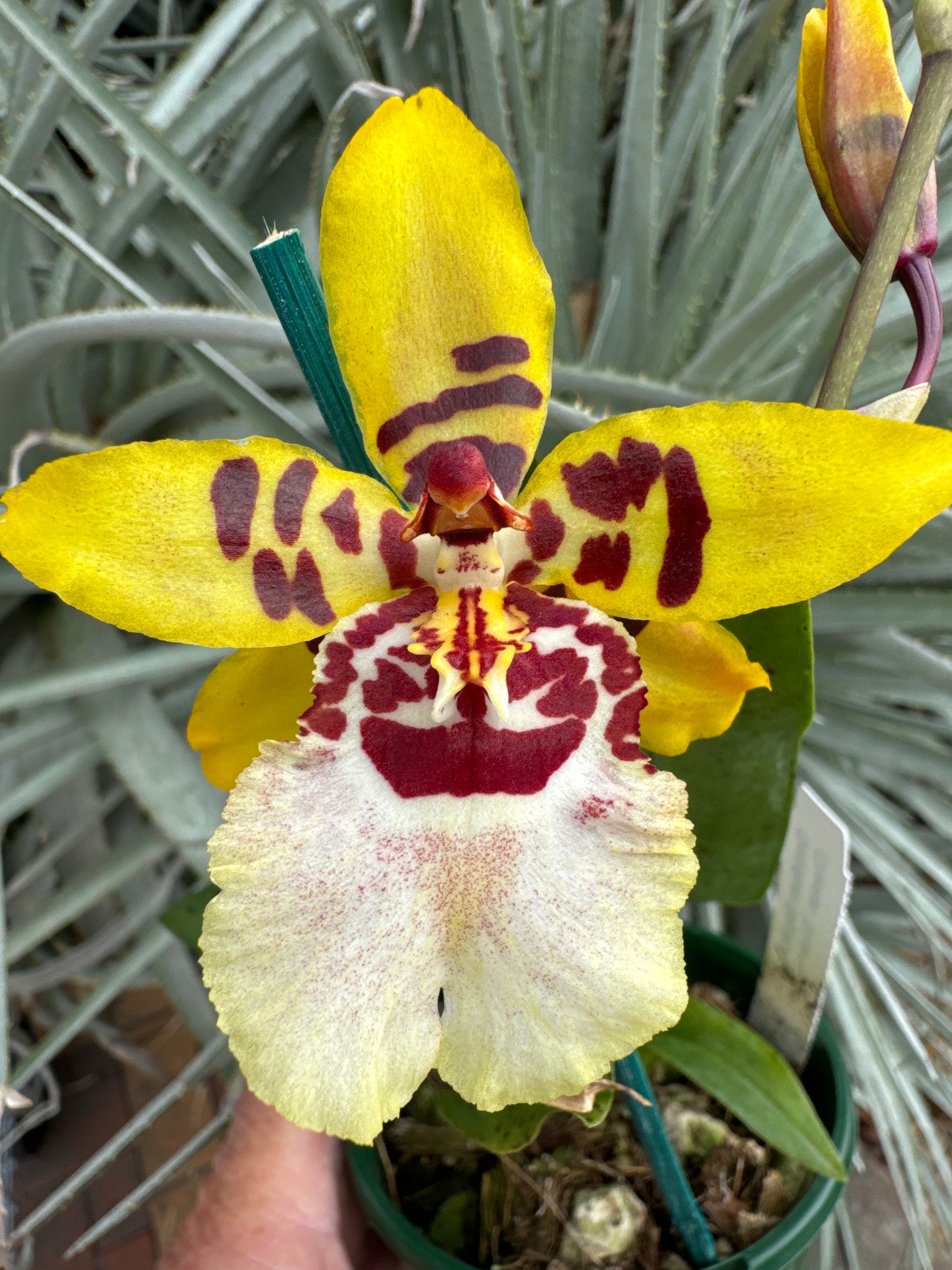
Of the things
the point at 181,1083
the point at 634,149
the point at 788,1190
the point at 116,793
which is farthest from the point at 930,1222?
the point at 634,149

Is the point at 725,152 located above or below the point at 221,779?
above

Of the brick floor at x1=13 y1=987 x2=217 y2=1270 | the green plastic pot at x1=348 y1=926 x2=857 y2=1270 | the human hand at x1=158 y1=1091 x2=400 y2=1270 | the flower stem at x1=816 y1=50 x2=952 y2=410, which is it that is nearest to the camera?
the flower stem at x1=816 y1=50 x2=952 y2=410

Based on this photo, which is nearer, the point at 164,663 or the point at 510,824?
the point at 510,824

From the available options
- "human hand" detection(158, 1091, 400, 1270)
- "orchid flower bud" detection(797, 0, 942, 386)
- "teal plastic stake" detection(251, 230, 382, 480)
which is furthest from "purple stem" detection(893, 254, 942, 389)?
"human hand" detection(158, 1091, 400, 1270)

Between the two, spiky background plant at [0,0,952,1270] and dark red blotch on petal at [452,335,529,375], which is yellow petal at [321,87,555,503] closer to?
dark red blotch on petal at [452,335,529,375]

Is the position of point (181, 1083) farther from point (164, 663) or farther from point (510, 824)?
point (510, 824)

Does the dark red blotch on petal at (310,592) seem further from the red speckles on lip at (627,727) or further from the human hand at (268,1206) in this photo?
the human hand at (268,1206)

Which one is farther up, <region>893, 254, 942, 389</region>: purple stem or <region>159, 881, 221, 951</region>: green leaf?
<region>893, 254, 942, 389</region>: purple stem
